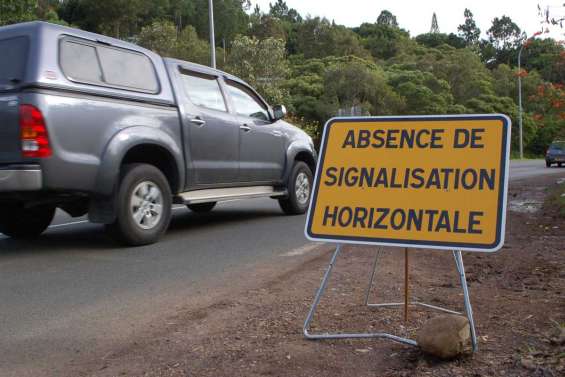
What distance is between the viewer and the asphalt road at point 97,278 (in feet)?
12.5

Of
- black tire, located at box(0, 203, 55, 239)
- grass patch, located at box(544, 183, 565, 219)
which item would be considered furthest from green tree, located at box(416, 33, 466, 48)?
black tire, located at box(0, 203, 55, 239)

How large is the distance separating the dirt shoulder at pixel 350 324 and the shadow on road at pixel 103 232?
7.28ft

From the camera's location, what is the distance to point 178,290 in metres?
5.00

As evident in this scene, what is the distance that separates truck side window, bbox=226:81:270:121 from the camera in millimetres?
8430

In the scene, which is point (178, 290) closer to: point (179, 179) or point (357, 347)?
point (357, 347)

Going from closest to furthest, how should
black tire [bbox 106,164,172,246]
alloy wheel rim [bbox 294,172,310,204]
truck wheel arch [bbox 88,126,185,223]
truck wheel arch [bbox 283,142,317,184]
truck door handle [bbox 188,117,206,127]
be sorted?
truck wheel arch [bbox 88,126,185,223] < black tire [bbox 106,164,172,246] < truck door handle [bbox 188,117,206,127] < truck wheel arch [bbox 283,142,317,184] < alloy wheel rim [bbox 294,172,310,204]

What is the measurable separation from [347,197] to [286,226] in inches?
187

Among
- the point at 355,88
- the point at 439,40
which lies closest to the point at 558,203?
the point at 355,88

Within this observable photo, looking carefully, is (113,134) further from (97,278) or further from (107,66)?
(97,278)

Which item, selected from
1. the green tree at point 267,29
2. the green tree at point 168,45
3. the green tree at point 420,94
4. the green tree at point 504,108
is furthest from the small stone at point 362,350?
the green tree at point 267,29

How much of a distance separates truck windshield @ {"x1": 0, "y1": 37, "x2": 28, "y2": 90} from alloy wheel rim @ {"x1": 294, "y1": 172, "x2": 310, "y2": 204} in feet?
14.7

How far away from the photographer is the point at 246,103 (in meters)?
8.65

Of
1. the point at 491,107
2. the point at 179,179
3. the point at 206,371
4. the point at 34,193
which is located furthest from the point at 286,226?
the point at 491,107

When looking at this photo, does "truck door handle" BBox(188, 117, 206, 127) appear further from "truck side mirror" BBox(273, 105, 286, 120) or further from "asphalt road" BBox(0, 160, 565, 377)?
"truck side mirror" BBox(273, 105, 286, 120)
